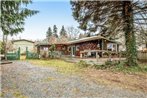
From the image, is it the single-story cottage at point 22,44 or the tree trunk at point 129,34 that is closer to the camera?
the tree trunk at point 129,34

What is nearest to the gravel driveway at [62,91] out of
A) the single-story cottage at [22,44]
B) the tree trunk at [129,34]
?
the tree trunk at [129,34]

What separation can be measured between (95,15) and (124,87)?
9.19 m

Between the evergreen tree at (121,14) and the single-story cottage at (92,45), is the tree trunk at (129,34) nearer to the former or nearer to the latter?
the evergreen tree at (121,14)

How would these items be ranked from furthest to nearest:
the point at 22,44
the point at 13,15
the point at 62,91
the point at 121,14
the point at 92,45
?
the point at 22,44, the point at 92,45, the point at 121,14, the point at 13,15, the point at 62,91

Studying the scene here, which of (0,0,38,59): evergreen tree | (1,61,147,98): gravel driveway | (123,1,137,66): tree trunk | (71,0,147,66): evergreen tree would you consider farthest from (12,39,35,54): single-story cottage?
(1,61,147,98): gravel driveway

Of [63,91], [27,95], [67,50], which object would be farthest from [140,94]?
[67,50]

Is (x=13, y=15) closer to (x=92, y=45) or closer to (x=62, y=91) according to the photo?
(x=62, y=91)

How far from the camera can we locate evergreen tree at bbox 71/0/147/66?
1662 cm

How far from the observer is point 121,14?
1745 centimetres

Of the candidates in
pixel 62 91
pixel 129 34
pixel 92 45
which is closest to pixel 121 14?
pixel 129 34

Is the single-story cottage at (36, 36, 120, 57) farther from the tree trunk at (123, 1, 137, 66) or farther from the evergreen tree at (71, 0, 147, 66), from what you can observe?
the tree trunk at (123, 1, 137, 66)

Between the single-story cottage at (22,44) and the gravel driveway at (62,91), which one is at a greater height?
the single-story cottage at (22,44)

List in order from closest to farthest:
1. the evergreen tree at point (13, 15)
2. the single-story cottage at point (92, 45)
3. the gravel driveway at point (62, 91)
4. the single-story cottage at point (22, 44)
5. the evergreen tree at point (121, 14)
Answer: the gravel driveway at point (62, 91) < the evergreen tree at point (13, 15) < the evergreen tree at point (121, 14) < the single-story cottage at point (92, 45) < the single-story cottage at point (22, 44)

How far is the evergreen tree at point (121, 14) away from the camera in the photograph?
1662cm
